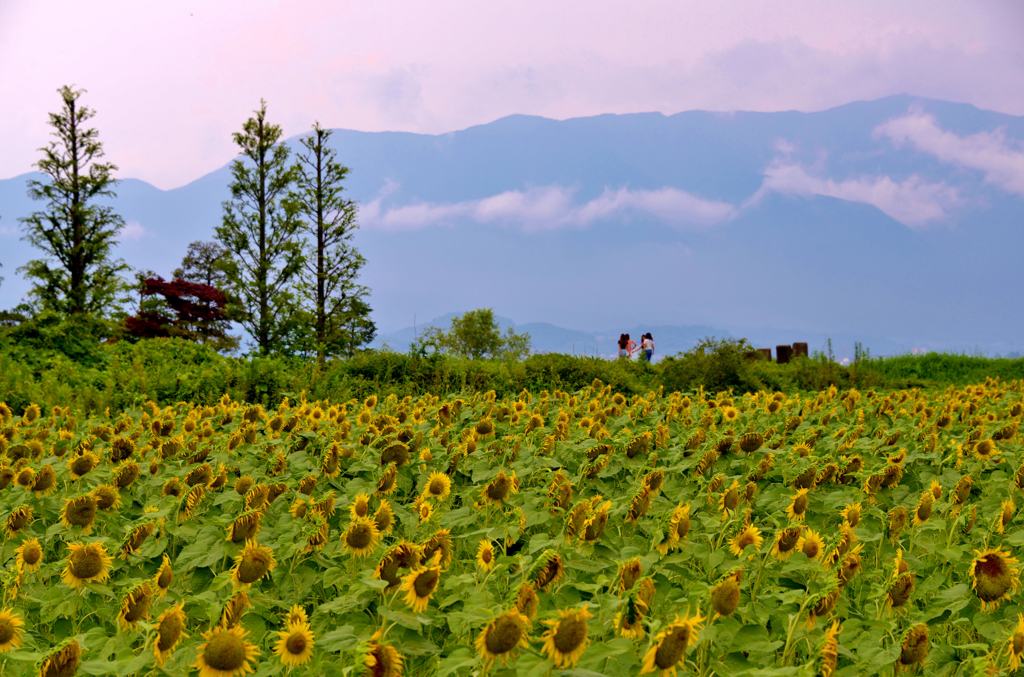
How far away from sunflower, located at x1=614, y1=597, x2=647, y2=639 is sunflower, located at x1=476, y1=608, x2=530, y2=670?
29cm

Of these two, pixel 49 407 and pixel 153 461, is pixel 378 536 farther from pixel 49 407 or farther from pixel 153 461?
pixel 49 407

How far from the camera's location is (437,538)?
201 centimetres

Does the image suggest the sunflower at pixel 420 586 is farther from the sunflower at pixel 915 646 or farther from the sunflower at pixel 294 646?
the sunflower at pixel 915 646

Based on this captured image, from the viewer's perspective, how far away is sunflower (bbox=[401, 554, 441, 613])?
5.88 feet

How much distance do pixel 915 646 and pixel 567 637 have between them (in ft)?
3.50

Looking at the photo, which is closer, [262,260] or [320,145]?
[262,260]

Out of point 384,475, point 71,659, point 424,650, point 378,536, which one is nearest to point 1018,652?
point 424,650

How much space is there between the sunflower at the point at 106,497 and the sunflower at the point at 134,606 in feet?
2.95

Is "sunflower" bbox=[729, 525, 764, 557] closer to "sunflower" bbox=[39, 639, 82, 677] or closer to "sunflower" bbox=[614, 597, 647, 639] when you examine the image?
"sunflower" bbox=[614, 597, 647, 639]

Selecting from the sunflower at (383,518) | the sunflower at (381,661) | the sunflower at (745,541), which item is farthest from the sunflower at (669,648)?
the sunflower at (383,518)

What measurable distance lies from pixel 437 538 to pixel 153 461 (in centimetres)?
202

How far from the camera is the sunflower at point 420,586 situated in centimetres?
179

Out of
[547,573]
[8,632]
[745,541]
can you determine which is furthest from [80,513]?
[745,541]

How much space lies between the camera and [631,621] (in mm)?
1689
